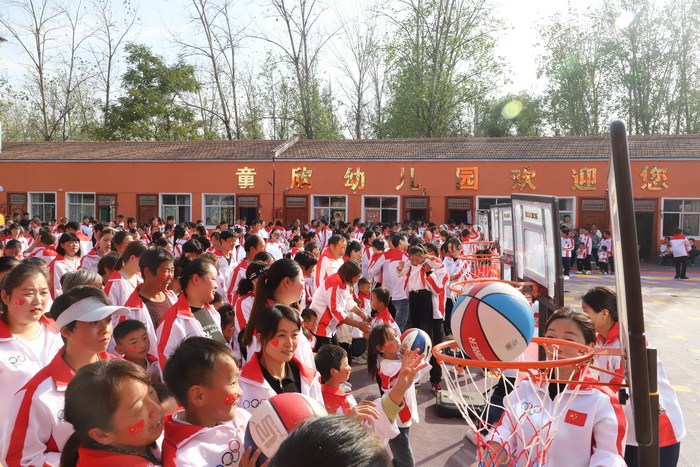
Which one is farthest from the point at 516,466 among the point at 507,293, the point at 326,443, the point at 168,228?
the point at 168,228

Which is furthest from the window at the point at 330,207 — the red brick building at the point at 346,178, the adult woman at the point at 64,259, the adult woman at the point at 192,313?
the adult woman at the point at 192,313

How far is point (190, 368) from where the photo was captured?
85.7 inches

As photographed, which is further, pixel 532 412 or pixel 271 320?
pixel 271 320

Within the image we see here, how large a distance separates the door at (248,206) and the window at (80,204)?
7.87 m

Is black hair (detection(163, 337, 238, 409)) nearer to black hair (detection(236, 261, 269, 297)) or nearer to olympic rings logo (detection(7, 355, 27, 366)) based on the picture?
olympic rings logo (detection(7, 355, 27, 366))

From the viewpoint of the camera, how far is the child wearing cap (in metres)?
2.30

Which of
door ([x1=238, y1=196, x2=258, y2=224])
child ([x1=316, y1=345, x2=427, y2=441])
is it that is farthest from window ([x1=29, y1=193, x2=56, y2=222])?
child ([x1=316, y1=345, x2=427, y2=441])

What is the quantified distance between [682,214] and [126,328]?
Result: 24.5m

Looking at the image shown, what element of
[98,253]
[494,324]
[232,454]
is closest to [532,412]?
[494,324]

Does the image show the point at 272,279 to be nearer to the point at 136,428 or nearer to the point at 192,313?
the point at 192,313

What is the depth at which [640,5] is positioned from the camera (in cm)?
3362

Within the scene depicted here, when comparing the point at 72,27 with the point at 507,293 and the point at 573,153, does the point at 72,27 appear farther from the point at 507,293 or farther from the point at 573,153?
the point at 507,293

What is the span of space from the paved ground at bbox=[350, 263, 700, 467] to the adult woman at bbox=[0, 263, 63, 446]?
3.19m

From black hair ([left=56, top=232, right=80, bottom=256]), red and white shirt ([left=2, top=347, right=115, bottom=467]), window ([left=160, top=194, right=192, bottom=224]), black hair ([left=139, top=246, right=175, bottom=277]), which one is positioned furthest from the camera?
window ([left=160, top=194, right=192, bottom=224])
